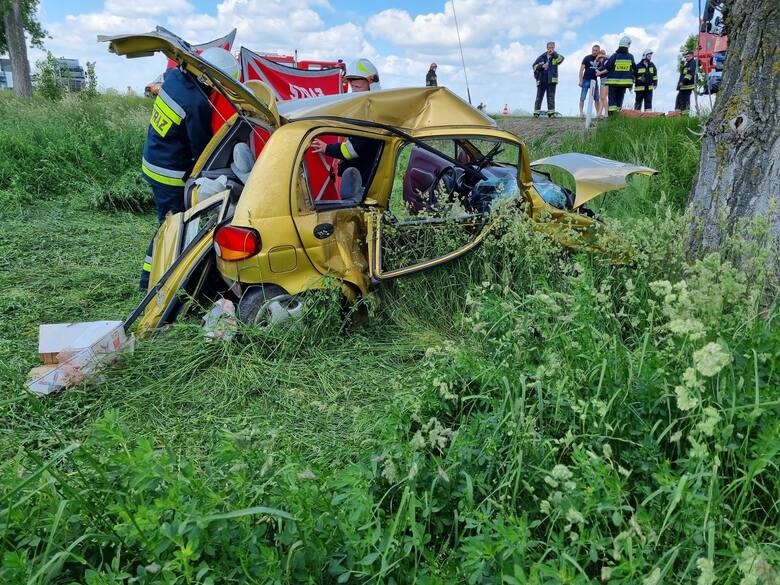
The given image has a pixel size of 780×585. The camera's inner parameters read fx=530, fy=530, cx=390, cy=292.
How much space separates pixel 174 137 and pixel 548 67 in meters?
12.2

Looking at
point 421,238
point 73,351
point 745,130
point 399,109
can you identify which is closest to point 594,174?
point 745,130

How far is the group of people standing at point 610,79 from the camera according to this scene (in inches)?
478

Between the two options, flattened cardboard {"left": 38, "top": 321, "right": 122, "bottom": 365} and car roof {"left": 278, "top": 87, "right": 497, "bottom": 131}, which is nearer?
flattened cardboard {"left": 38, "top": 321, "right": 122, "bottom": 365}

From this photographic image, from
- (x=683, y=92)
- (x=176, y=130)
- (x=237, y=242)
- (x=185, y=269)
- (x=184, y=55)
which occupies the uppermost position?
(x=683, y=92)

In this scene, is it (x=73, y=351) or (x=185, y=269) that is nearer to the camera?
(x=73, y=351)

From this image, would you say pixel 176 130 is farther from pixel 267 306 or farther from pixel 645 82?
pixel 645 82

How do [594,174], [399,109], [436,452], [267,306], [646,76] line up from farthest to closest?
1. [646,76]
2. [594,174]
3. [399,109]
4. [267,306]
5. [436,452]

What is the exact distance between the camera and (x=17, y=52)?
17.1 metres

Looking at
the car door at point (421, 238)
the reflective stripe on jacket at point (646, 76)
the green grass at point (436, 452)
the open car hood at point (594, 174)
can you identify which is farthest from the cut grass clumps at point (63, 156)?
Result: the reflective stripe on jacket at point (646, 76)

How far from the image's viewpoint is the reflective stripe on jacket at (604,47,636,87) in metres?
12.0

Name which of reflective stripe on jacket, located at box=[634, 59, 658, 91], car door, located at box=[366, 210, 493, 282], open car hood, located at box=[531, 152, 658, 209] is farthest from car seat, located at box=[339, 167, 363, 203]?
reflective stripe on jacket, located at box=[634, 59, 658, 91]

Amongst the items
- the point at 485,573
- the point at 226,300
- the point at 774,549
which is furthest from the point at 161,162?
the point at 774,549

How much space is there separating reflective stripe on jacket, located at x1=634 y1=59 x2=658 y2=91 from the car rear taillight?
13.9 metres

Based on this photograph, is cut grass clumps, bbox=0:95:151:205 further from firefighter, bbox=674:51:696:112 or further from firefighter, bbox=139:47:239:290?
firefighter, bbox=674:51:696:112
